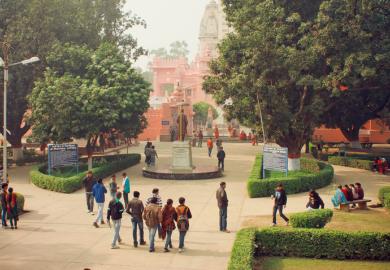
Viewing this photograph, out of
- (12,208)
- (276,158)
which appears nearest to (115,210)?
(12,208)

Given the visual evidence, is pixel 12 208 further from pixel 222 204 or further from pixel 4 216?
pixel 222 204

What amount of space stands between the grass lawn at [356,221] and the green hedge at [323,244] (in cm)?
248

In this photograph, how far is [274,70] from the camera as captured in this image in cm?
2261

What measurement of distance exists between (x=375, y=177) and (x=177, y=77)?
58681 mm

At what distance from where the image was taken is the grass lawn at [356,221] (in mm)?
14445

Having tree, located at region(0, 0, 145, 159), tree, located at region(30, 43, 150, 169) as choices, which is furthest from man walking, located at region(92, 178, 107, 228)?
tree, located at region(0, 0, 145, 159)

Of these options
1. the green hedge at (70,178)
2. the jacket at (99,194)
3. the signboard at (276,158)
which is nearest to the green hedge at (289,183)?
the signboard at (276,158)

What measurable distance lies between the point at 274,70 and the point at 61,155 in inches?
439

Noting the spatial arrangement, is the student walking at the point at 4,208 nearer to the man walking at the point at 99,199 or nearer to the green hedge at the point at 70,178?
the man walking at the point at 99,199

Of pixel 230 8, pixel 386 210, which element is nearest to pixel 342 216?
pixel 386 210

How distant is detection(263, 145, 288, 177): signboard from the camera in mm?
20406

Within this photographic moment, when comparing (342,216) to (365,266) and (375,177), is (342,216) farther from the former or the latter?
(375,177)

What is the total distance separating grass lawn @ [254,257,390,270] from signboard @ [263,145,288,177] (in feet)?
29.7

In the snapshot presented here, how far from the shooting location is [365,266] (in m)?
11.1
